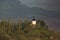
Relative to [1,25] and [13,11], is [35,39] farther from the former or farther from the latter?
[13,11]

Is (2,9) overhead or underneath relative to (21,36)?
overhead

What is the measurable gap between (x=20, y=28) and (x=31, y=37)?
23.2 inches

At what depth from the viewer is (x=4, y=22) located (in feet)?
15.2

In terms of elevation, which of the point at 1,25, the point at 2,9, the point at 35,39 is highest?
the point at 2,9

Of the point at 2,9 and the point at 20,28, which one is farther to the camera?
the point at 2,9

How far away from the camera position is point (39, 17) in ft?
22.8

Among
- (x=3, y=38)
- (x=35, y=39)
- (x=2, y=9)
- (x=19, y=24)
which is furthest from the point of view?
(x=2, y=9)

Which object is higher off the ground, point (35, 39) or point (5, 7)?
→ point (5, 7)

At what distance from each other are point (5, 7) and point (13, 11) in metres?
0.33

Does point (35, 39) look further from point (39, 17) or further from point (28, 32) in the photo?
point (39, 17)

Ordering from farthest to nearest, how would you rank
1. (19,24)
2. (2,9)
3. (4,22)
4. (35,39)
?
(2,9) < (19,24) < (4,22) < (35,39)


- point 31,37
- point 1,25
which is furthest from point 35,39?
point 1,25

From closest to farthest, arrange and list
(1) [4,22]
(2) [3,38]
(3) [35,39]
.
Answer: (2) [3,38] < (3) [35,39] < (1) [4,22]

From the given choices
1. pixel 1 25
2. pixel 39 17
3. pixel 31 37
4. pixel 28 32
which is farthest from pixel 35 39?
pixel 39 17
